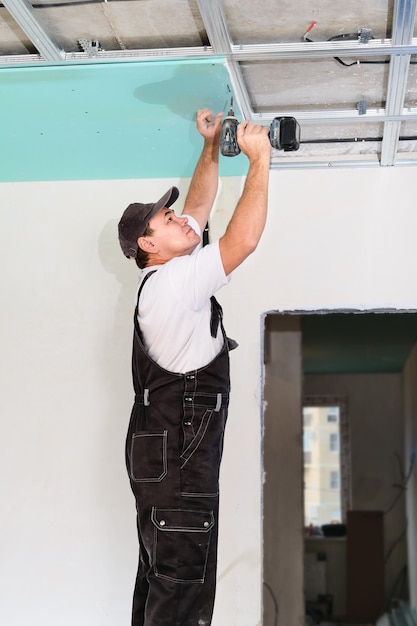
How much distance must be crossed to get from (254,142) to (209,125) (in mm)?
300

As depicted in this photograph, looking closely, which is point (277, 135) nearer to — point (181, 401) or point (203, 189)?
point (203, 189)

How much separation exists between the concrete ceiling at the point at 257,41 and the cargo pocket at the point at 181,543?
4.11 ft

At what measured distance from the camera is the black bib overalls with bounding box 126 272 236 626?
74.7 inches

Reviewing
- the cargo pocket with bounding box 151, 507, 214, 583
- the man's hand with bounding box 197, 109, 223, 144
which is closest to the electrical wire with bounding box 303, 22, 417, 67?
the man's hand with bounding box 197, 109, 223, 144

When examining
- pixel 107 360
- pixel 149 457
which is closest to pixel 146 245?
pixel 149 457

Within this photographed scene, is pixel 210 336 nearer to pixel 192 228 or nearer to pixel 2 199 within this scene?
pixel 192 228

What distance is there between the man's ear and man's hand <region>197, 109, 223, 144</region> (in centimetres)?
40

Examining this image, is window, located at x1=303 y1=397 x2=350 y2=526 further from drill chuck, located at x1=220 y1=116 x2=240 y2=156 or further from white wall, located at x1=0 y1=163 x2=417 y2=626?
drill chuck, located at x1=220 y1=116 x2=240 y2=156

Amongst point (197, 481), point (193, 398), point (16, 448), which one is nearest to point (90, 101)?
point (193, 398)

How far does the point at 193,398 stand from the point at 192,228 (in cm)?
56

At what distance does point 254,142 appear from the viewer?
2025mm

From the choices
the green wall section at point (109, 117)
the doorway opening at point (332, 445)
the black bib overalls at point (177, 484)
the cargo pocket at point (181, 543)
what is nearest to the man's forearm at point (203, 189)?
the green wall section at point (109, 117)

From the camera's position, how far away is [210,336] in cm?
208

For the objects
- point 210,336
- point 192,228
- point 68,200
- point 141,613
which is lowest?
point 141,613
